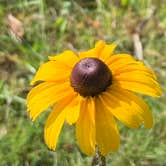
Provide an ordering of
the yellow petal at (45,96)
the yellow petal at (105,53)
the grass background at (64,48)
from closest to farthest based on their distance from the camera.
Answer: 1. the yellow petal at (45,96)
2. the yellow petal at (105,53)
3. the grass background at (64,48)

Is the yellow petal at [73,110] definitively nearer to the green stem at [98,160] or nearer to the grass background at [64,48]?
the green stem at [98,160]

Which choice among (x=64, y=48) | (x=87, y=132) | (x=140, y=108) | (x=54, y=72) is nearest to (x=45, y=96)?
(x=54, y=72)

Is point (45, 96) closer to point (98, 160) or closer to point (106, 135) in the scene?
point (106, 135)

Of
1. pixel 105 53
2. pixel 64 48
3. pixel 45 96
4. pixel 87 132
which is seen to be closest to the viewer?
pixel 87 132

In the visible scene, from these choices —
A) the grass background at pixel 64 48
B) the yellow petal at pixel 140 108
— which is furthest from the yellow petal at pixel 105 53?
the grass background at pixel 64 48

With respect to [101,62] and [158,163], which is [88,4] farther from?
[101,62]

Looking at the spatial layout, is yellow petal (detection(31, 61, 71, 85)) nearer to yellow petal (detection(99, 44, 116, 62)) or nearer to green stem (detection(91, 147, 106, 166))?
yellow petal (detection(99, 44, 116, 62))
